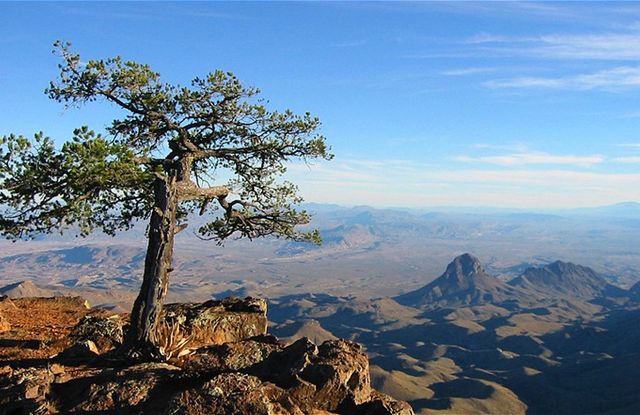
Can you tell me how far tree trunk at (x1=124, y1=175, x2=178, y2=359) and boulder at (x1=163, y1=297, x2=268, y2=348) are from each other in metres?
2.79

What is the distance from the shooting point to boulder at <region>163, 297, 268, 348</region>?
20984mm

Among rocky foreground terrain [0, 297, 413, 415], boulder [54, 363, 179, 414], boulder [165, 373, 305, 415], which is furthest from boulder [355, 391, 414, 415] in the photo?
boulder [54, 363, 179, 414]

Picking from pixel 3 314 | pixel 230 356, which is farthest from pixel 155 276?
pixel 3 314

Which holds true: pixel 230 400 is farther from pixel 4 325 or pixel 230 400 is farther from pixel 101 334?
pixel 4 325

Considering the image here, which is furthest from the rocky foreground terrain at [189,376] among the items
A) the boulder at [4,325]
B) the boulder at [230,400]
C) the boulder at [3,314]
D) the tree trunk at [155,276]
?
the boulder at [3,314]

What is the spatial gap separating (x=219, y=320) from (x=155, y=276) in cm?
489

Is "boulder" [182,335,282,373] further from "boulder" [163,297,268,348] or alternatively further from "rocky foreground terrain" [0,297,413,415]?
"boulder" [163,297,268,348]

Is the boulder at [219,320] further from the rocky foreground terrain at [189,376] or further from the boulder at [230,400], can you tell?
the boulder at [230,400]

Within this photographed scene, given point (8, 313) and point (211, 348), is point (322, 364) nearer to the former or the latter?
point (211, 348)

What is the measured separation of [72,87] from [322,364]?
14590mm

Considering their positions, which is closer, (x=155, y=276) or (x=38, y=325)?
(x=155, y=276)

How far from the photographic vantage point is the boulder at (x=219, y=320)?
21.0 meters

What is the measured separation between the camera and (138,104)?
2056 centimetres

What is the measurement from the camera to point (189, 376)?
13.6 meters
